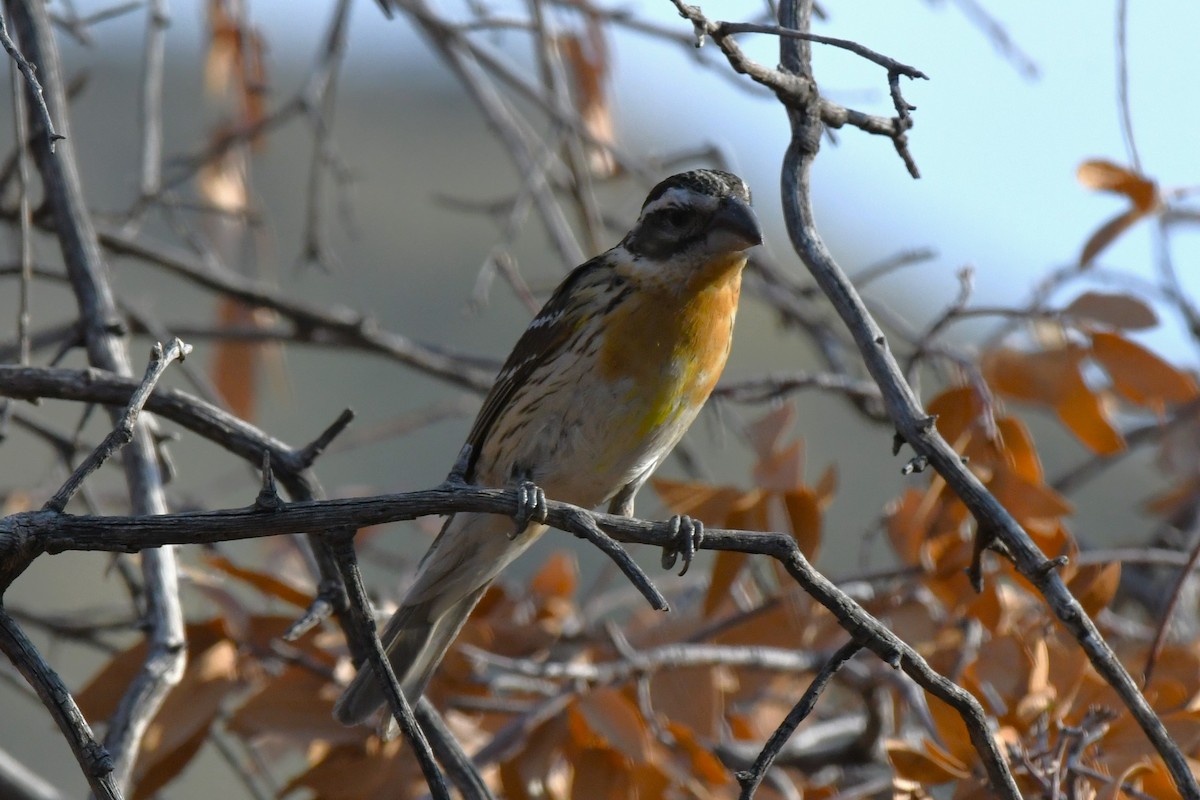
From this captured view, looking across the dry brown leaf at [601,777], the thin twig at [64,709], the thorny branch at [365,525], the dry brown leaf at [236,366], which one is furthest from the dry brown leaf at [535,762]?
the dry brown leaf at [236,366]

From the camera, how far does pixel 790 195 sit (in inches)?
104

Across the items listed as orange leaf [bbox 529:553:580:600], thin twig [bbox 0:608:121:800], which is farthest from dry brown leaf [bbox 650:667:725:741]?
thin twig [bbox 0:608:121:800]

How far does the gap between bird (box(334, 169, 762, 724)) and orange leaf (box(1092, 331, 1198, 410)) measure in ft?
3.29

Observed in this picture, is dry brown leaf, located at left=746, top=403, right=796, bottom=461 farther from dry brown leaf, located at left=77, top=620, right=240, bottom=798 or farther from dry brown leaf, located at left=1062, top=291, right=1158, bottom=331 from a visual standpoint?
dry brown leaf, located at left=77, top=620, right=240, bottom=798

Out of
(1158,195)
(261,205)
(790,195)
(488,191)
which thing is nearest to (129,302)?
(261,205)

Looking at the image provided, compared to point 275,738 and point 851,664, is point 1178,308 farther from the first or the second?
point 275,738

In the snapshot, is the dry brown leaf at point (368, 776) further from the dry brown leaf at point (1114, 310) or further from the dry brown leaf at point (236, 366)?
the dry brown leaf at point (1114, 310)

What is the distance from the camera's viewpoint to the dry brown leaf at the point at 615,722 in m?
3.10

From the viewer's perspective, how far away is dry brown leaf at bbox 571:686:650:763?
310 centimetres

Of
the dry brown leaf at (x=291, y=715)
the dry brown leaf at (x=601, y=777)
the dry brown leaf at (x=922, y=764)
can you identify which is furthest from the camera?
the dry brown leaf at (x=291, y=715)

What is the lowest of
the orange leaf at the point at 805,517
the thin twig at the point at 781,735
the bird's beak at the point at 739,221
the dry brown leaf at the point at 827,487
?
the thin twig at the point at 781,735

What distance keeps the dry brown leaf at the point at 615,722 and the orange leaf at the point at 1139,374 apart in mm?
1557

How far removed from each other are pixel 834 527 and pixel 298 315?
863 inches

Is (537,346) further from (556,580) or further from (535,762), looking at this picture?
(535,762)
